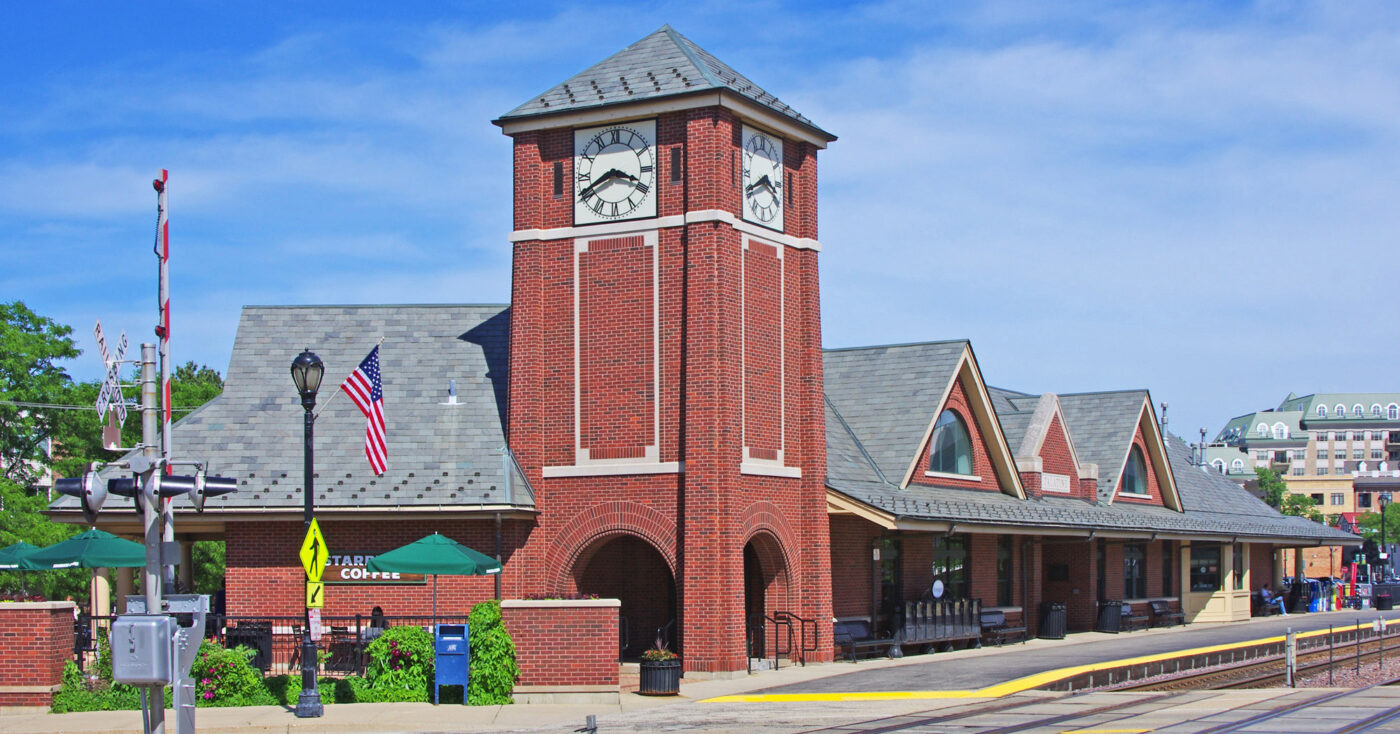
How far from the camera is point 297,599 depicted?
26750 millimetres

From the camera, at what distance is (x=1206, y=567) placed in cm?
4684

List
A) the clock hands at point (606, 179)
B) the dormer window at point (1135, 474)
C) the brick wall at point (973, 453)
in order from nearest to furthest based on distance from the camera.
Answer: the clock hands at point (606, 179), the brick wall at point (973, 453), the dormer window at point (1135, 474)

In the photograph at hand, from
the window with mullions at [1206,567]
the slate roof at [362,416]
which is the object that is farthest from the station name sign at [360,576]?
the window with mullions at [1206,567]

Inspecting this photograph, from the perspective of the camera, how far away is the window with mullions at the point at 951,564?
33.2m

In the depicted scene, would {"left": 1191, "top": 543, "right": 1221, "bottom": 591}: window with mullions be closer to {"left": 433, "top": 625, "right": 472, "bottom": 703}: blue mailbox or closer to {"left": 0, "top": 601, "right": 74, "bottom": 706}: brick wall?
{"left": 433, "top": 625, "right": 472, "bottom": 703}: blue mailbox

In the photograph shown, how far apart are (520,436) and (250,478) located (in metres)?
4.86

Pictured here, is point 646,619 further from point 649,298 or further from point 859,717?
point 859,717

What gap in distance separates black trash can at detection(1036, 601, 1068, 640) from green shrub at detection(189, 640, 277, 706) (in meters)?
20.9

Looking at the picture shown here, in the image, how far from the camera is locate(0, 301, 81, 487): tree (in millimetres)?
46812

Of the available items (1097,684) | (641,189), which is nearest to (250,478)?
(641,189)

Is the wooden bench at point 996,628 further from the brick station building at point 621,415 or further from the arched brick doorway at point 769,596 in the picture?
the arched brick doorway at point 769,596

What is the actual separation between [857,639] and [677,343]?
288 inches

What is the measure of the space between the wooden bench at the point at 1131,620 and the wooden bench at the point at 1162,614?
0.61 metres

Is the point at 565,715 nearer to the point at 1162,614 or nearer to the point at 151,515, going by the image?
the point at 151,515
